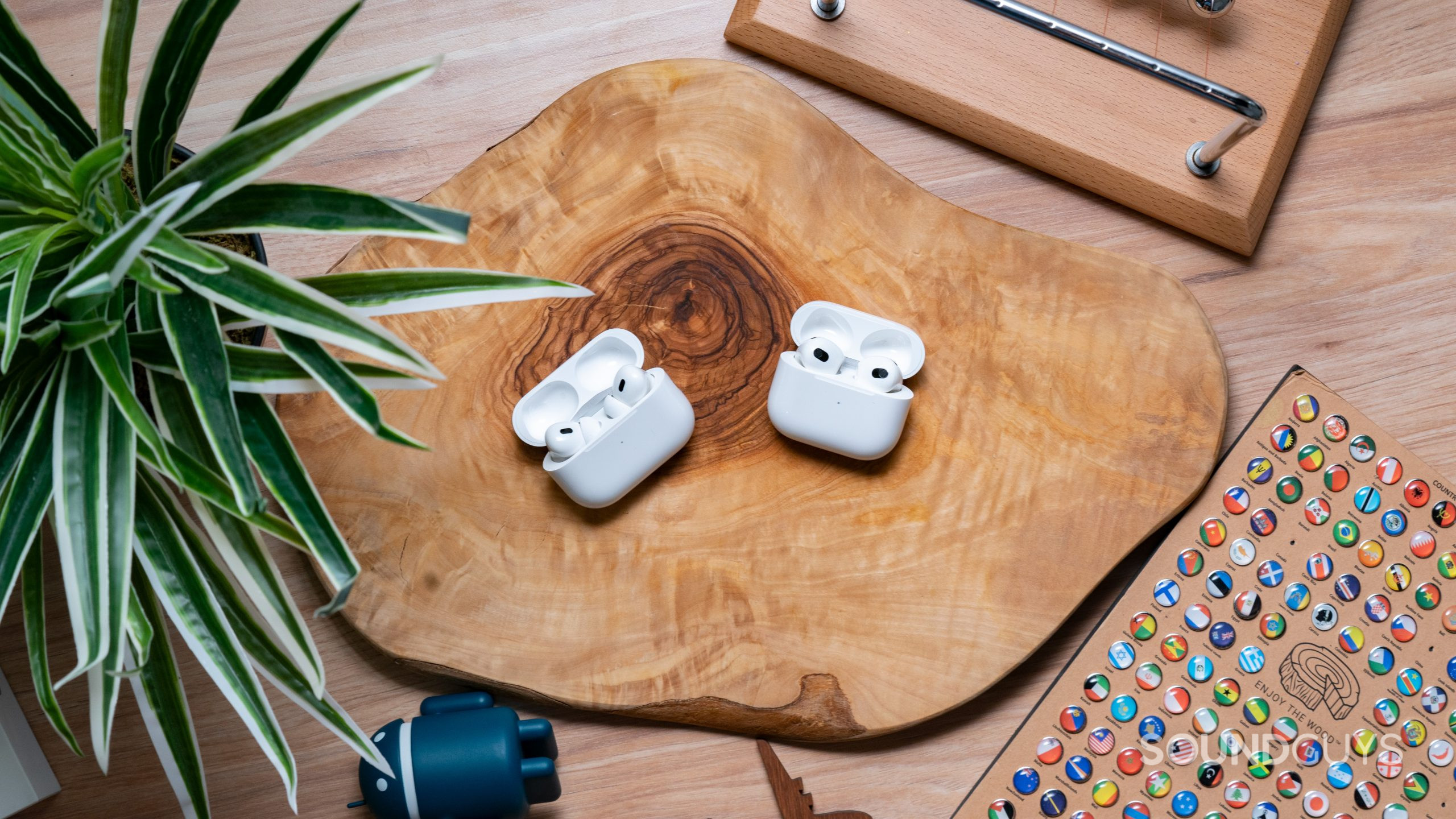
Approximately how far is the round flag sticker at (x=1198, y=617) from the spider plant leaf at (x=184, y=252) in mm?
682

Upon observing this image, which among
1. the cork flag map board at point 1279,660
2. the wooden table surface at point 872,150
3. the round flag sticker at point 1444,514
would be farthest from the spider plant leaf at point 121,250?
the round flag sticker at point 1444,514

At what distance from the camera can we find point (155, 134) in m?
0.52

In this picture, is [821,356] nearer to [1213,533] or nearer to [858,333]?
[858,333]

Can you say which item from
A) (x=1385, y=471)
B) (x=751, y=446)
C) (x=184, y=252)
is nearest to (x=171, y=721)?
(x=184, y=252)

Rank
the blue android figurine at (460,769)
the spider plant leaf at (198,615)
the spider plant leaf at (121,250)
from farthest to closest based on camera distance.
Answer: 1. the blue android figurine at (460,769)
2. the spider plant leaf at (198,615)
3. the spider plant leaf at (121,250)

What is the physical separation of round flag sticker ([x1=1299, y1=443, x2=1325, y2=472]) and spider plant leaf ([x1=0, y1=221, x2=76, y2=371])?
2.70ft

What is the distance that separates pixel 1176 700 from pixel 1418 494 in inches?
9.7

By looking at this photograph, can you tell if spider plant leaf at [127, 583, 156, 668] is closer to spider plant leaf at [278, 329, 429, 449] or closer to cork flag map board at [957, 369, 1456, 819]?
spider plant leaf at [278, 329, 429, 449]

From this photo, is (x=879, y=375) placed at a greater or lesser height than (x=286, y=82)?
lesser

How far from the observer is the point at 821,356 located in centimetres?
69

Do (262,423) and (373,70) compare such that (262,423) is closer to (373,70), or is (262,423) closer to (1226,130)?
(373,70)

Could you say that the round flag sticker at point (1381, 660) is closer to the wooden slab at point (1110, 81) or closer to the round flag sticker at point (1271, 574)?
the round flag sticker at point (1271, 574)

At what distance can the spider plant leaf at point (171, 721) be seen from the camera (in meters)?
0.54

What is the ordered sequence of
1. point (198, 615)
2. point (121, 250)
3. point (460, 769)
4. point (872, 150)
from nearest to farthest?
point (121, 250)
point (198, 615)
point (460, 769)
point (872, 150)
